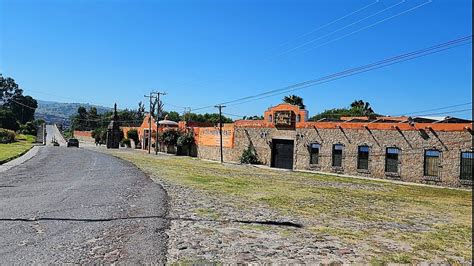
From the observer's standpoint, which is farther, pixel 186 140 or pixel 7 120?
pixel 7 120

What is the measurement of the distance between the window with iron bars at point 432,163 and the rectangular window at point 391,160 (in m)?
2.39

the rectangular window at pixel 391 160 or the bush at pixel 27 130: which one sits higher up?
the bush at pixel 27 130

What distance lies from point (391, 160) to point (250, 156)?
16.7 meters

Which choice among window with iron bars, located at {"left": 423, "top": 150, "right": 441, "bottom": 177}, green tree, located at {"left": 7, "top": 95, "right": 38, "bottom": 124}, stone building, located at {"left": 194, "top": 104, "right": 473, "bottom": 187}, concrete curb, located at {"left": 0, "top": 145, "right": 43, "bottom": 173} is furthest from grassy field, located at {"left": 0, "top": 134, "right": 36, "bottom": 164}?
green tree, located at {"left": 7, "top": 95, "right": 38, "bottom": 124}

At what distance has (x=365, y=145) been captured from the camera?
3541 cm

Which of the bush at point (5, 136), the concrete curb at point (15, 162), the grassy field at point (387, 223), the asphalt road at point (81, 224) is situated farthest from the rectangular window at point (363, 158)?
the bush at point (5, 136)

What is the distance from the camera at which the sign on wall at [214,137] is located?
5006cm

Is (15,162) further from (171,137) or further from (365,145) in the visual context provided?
(171,137)

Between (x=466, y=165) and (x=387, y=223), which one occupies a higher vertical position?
(x=466, y=165)

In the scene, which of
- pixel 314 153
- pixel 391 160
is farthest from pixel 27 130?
pixel 391 160

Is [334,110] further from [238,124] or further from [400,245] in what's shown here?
[400,245]

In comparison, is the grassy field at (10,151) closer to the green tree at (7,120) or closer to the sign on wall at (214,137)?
the sign on wall at (214,137)

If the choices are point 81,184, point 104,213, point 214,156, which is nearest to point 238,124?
point 214,156

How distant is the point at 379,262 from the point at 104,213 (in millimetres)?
6612
